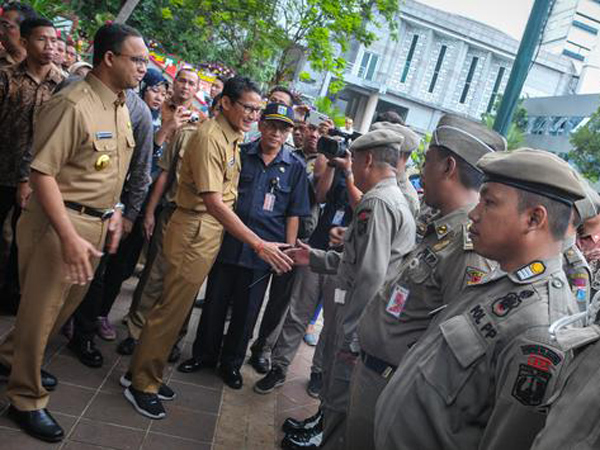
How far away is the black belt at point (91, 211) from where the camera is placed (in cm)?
270

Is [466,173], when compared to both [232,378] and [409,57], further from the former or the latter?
[409,57]

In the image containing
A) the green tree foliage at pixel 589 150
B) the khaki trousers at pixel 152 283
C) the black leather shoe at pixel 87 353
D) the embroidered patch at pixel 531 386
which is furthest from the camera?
the green tree foliage at pixel 589 150

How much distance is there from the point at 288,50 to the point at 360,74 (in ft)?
87.3

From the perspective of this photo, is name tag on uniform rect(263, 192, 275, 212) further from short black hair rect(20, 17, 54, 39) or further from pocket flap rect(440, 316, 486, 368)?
pocket flap rect(440, 316, 486, 368)

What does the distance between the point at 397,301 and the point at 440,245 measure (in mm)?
282

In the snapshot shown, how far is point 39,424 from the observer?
8.95 ft

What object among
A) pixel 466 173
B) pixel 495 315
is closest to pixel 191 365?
pixel 466 173

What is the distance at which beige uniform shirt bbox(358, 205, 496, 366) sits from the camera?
2.00 m

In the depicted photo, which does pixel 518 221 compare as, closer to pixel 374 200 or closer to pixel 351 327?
pixel 374 200

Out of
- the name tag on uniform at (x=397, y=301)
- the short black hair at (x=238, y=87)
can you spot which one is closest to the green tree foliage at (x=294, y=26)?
the short black hair at (x=238, y=87)

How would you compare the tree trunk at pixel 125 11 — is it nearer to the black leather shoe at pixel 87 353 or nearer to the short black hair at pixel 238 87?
the short black hair at pixel 238 87

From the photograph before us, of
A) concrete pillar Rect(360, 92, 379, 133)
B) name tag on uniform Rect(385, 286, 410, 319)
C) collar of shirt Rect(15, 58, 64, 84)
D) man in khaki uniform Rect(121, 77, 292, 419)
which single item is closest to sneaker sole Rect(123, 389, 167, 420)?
man in khaki uniform Rect(121, 77, 292, 419)

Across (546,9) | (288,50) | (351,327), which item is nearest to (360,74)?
(288,50)

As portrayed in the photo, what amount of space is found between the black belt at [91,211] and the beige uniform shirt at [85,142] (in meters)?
0.02
